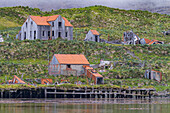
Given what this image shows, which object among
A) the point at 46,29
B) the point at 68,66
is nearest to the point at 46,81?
the point at 68,66

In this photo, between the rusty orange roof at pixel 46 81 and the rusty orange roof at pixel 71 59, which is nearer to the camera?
the rusty orange roof at pixel 46 81

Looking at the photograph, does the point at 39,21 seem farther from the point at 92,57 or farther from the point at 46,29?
the point at 92,57

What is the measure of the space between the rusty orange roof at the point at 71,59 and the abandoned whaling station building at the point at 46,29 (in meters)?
21.0

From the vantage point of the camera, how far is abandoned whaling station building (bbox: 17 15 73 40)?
127 metres

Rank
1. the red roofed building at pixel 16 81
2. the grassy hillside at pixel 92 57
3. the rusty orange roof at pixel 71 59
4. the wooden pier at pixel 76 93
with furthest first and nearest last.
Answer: the rusty orange roof at pixel 71 59 < the grassy hillside at pixel 92 57 < the red roofed building at pixel 16 81 < the wooden pier at pixel 76 93

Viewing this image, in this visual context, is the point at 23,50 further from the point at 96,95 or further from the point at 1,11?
the point at 1,11

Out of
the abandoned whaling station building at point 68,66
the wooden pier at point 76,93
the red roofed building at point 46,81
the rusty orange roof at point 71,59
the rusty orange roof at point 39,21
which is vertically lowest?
the wooden pier at point 76,93

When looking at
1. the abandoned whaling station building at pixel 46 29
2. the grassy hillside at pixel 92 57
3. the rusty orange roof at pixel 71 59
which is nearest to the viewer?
the grassy hillside at pixel 92 57

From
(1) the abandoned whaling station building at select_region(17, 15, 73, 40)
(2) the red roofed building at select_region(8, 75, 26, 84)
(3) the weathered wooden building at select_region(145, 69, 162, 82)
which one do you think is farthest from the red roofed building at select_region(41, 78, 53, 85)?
(1) the abandoned whaling station building at select_region(17, 15, 73, 40)

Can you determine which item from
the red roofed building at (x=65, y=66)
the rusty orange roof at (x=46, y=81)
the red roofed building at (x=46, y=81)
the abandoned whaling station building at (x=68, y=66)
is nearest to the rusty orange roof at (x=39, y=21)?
the abandoned whaling station building at (x=68, y=66)

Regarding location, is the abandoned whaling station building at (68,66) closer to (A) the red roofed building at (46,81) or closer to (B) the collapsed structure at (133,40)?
(A) the red roofed building at (46,81)

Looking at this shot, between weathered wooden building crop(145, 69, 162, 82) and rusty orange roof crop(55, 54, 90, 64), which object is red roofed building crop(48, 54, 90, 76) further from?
weathered wooden building crop(145, 69, 162, 82)

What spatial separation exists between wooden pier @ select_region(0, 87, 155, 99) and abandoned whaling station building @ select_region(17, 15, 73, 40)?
123ft

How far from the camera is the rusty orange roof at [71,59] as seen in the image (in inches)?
4136
